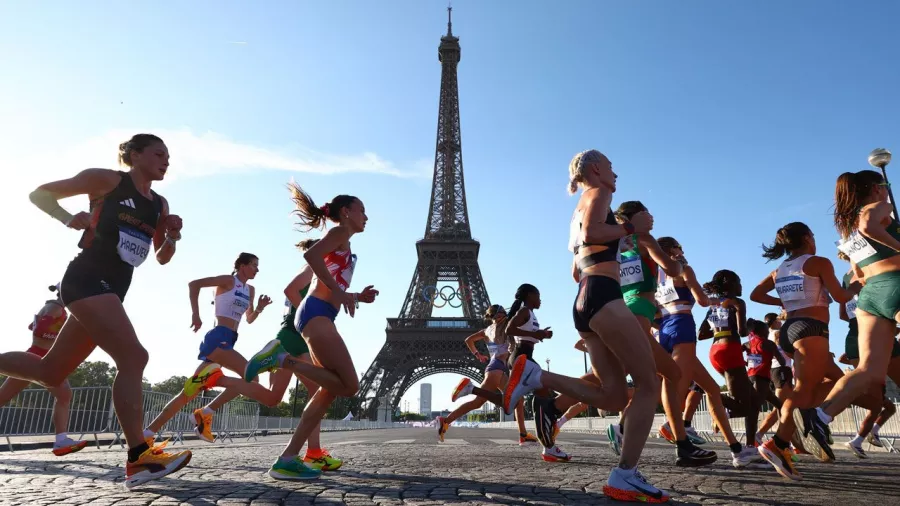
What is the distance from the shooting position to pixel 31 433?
1053 cm

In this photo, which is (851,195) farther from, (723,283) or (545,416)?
(545,416)

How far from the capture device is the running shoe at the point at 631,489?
9.86 ft

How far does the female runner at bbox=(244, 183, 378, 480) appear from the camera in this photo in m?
3.92

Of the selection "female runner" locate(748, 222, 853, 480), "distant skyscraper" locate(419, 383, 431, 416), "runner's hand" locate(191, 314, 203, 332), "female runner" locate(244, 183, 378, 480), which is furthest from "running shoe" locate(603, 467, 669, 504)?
"distant skyscraper" locate(419, 383, 431, 416)

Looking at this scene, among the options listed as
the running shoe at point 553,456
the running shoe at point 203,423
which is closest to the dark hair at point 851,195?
the running shoe at point 553,456

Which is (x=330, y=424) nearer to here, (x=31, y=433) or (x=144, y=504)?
(x=31, y=433)

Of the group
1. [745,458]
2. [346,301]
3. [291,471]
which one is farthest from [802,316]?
[291,471]

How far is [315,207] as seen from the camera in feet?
14.7

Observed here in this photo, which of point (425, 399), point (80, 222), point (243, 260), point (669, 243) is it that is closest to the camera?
point (80, 222)

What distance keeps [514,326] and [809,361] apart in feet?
7.54

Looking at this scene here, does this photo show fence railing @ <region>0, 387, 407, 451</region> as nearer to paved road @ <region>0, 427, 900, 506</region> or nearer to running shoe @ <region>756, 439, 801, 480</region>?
paved road @ <region>0, 427, 900, 506</region>

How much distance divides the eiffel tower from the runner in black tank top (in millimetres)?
42498

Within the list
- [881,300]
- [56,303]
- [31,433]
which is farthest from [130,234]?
[31,433]

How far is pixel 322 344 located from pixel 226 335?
9.23ft
